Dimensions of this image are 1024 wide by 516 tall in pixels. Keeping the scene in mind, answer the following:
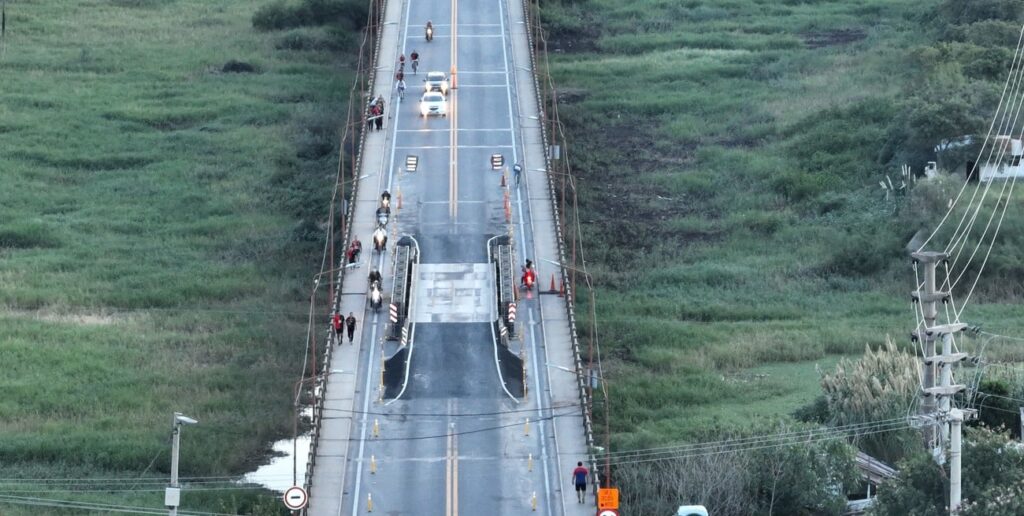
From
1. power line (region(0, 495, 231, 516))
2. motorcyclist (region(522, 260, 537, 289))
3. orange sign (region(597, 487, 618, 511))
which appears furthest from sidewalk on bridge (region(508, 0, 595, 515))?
power line (region(0, 495, 231, 516))

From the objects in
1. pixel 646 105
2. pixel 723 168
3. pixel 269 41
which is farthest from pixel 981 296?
pixel 269 41

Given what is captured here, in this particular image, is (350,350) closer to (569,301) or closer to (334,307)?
(334,307)

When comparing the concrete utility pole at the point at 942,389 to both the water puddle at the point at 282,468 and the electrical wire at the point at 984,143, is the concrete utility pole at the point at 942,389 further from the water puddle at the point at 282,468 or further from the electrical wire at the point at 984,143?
the electrical wire at the point at 984,143

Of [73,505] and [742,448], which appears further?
[73,505]

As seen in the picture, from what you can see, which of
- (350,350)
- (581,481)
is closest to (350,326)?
(350,350)

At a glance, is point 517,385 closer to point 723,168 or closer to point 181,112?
point 723,168

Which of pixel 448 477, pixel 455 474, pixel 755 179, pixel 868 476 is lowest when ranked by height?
pixel 868 476
